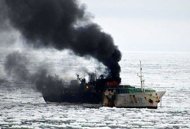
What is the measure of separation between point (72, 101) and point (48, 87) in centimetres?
1551

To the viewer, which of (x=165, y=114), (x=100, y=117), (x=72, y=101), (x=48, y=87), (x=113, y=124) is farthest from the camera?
(x=48, y=87)

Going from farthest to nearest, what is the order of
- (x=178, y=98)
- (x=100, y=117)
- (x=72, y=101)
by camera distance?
(x=178, y=98), (x=72, y=101), (x=100, y=117)

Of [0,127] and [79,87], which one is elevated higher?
[79,87]

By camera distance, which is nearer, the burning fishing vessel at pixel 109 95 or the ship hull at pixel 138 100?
the ship hull at pixel 138 100

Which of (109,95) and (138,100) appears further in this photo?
(109,95)

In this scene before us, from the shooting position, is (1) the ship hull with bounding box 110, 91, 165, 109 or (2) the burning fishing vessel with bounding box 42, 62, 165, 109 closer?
(1) the ship hull with bounding box 110, 91, 165, 109

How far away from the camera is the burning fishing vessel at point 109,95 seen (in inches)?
4911

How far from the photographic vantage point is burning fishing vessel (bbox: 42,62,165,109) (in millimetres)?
124750

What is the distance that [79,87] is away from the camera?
138m

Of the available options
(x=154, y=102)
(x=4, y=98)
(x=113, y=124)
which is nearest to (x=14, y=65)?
(x=4, y=98)

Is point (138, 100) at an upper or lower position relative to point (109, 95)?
lower

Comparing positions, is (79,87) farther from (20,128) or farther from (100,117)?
(20,128)

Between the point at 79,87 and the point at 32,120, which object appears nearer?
the point at 32,120

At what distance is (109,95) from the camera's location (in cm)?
12575
